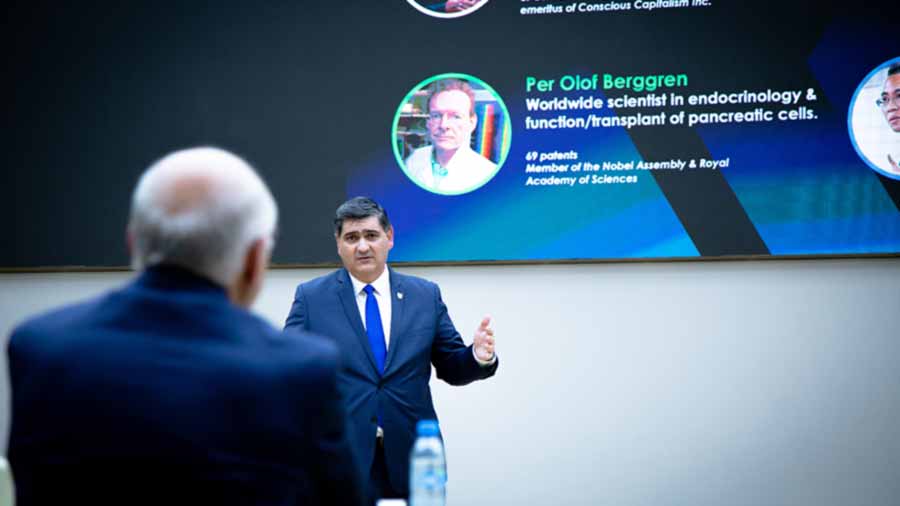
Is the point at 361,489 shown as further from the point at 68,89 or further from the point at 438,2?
the point at 68,89

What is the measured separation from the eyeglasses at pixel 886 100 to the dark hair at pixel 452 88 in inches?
68.4

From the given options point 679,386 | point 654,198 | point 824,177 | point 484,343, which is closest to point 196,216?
point 484,343

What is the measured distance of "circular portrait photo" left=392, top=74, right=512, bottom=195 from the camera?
3.85 metres

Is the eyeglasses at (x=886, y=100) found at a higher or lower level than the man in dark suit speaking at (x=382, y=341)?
higher

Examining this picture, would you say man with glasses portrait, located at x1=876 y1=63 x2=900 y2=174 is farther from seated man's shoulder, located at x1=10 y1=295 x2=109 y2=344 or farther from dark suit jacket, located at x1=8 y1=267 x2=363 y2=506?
seated man's shoulder, located at x1=10 y1=295 x2=109 y2=344

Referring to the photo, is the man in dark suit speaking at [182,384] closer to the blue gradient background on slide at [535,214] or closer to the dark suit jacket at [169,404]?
the dark suit jacket at [169,404]

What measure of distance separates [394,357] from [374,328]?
0.48 ft

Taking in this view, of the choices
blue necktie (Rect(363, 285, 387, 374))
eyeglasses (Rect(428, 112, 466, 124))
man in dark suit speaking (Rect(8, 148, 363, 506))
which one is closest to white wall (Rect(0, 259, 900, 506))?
eyeglasses (Rect(428, 112, 466, 124))

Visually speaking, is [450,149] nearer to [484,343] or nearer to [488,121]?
[488,121]

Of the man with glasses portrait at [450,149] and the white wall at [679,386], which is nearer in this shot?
the white wall at [679,386]

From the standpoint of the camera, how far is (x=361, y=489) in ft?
4.18

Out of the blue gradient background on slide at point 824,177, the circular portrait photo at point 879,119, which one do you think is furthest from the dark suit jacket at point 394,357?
the circular portrait photo at point 879,119

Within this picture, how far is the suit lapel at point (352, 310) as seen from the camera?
298 centimetres

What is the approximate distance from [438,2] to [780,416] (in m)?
2.41
